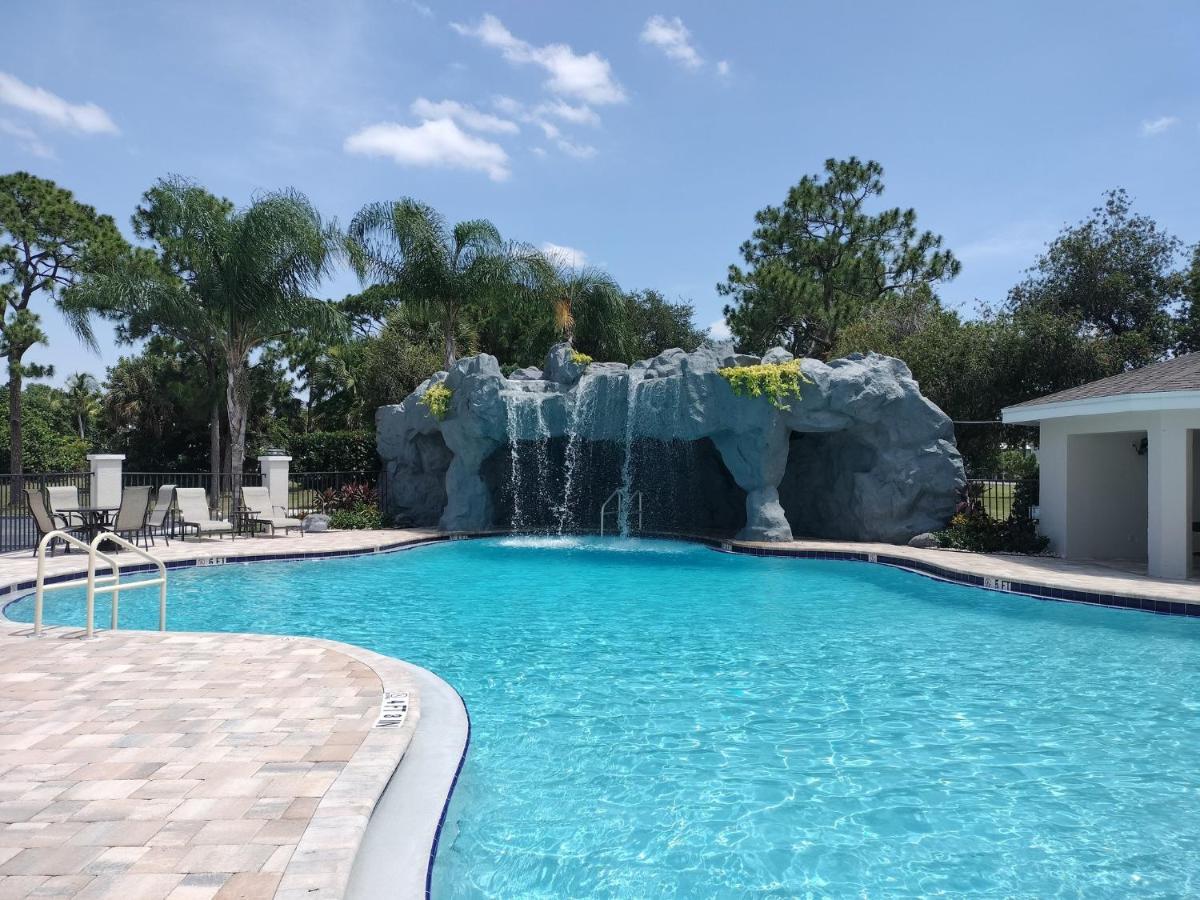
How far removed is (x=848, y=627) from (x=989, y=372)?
13652mm

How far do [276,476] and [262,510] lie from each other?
4.96ft

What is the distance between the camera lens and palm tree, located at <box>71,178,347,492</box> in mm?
18822

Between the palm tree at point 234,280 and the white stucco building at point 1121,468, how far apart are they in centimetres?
1668

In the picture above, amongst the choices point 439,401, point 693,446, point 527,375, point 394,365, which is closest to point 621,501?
point 693,446

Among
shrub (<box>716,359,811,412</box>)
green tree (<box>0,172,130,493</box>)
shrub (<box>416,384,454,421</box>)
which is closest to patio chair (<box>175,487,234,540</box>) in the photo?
shrub (<box>416,384,454,421</box>)

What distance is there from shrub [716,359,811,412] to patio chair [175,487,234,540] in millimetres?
11491

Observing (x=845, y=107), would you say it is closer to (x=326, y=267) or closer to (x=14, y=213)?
(x=326, y=267)

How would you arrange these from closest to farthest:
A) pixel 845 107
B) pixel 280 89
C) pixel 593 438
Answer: pixel 280 89 → pixel 845 107 → pixel 593 438

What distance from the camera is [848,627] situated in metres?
9.23

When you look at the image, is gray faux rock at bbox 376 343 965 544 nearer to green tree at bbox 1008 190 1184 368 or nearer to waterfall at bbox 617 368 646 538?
waterfall at bbox 617 368 646 538

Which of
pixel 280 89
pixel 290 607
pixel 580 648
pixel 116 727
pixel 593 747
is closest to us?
pixel 116 727

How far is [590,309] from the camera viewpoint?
2600 cm

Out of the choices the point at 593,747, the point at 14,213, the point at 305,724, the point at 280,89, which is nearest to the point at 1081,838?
the point at 593,747

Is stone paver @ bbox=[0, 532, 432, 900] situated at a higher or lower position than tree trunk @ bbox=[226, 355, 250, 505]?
lower
